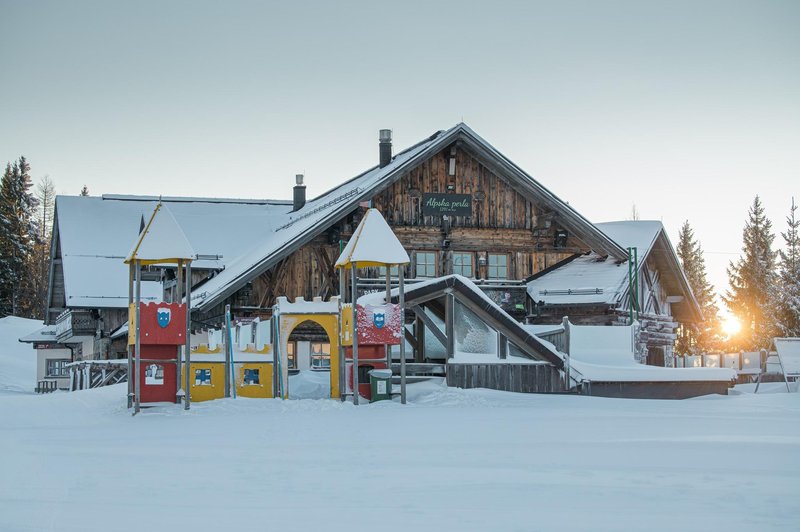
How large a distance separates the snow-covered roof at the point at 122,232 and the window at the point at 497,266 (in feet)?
29.1

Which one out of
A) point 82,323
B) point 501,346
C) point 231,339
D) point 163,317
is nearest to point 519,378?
point 501,346

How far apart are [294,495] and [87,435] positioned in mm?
7062

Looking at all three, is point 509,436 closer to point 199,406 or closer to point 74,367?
point 199,406

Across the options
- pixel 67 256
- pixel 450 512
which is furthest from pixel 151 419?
pixel 67 256

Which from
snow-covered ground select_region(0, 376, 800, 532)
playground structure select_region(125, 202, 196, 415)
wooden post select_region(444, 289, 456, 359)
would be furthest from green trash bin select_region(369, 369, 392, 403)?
playground structure select_region(125, 202, 196, 415)

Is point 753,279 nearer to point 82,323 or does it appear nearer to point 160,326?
point 82,323

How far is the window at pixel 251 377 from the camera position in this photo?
23375mm

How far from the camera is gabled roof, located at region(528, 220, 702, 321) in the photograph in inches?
1303

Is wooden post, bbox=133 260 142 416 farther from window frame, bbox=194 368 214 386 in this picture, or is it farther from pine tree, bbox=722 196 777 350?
pine tree, bbox=722 196 777 350

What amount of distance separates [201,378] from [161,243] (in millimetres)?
2902

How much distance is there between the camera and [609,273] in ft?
113

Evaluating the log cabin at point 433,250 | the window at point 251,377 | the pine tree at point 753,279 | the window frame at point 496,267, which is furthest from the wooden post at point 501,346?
the pine tree at point 753,279

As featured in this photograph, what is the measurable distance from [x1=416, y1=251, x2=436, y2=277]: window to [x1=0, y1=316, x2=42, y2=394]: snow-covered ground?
17.5m

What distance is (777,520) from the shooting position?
10031 millimetres
